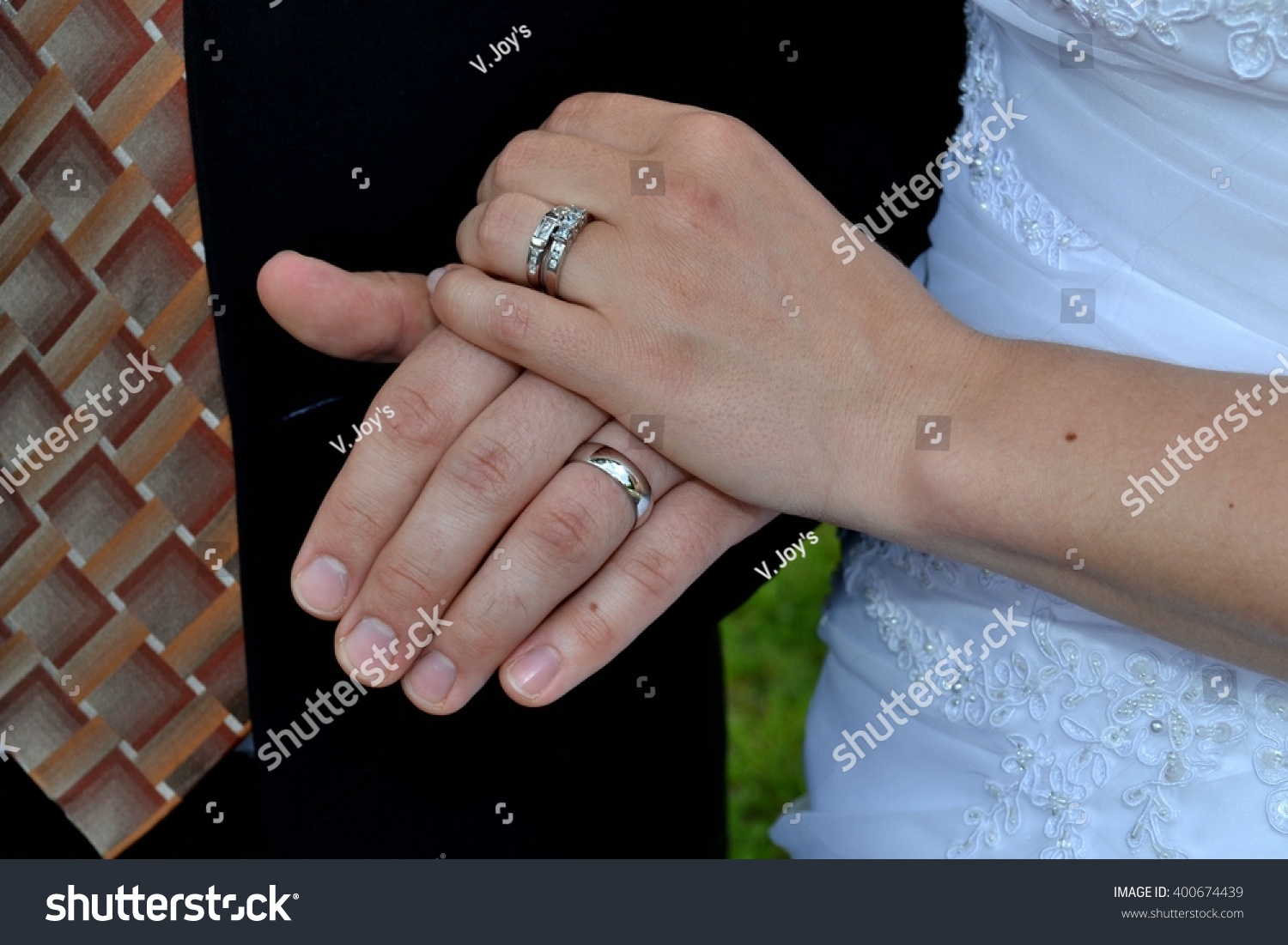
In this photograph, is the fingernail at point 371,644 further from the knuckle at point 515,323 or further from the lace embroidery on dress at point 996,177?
the lace embroidery on dress at point 996,177

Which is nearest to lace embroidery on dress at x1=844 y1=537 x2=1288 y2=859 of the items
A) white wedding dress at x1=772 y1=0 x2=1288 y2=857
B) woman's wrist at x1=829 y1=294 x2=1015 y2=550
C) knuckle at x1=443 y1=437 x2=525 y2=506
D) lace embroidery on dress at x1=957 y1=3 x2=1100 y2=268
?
white wedding dress at x1=772 y1=0 x2=1288 y2=857

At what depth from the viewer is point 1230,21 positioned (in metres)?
0.74

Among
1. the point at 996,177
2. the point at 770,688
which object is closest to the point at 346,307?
the point at 996,177

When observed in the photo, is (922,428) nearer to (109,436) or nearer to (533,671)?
(533,671)

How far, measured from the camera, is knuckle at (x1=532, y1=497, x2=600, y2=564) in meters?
0.84

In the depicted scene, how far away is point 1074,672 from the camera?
35.7 inches

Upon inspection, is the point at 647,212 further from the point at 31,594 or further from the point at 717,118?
the point at 31,594

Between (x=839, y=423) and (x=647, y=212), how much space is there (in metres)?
0.20

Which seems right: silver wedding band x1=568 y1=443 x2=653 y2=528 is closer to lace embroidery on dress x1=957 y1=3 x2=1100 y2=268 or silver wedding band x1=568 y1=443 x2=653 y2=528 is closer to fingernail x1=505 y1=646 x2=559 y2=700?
fingernail x1=505 y1=646 x2=559 y2=700

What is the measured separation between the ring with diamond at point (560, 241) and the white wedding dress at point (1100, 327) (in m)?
0.35

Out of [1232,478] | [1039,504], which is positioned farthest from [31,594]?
[1232,478]

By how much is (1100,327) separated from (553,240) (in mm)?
418

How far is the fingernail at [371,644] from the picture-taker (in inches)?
33.5

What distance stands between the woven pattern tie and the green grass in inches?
54.6
